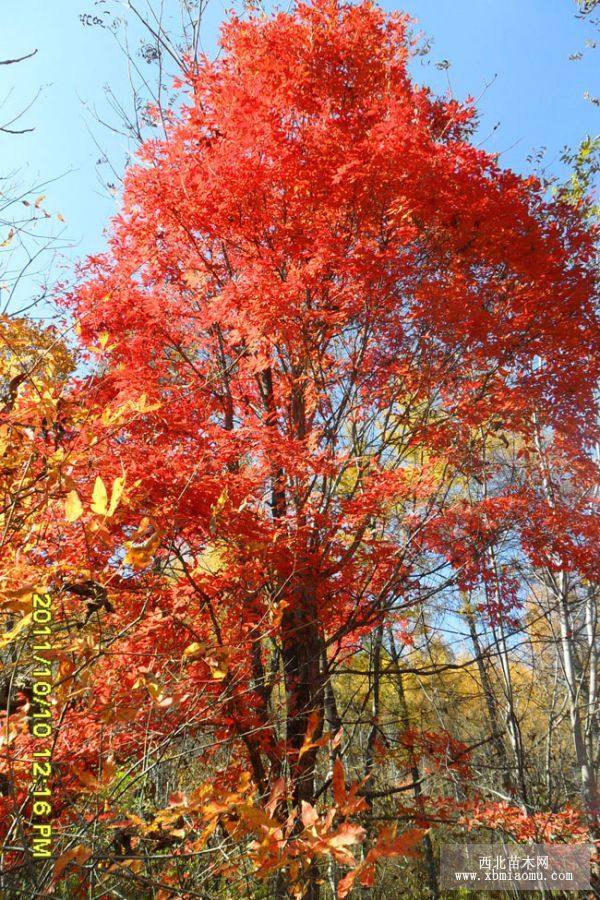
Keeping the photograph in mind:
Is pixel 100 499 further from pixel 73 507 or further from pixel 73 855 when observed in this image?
pixel 73 855

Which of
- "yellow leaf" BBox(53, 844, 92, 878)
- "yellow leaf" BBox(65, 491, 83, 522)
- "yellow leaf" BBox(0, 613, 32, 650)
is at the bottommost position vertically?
"yellow leaf" BBox(53, 844, 92, 878)

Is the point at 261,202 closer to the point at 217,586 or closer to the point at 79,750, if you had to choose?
the point at 217,586

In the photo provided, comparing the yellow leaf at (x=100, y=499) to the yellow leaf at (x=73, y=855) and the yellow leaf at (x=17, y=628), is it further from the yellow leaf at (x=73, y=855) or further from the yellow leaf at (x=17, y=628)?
the yellow leaf at (x=73, y=855)

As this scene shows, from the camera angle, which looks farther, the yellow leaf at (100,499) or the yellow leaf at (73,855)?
the yellow leaf at (73,855)

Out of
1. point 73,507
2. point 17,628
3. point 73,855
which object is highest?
point 73,507

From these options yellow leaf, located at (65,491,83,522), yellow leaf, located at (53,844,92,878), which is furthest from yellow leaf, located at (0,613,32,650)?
yellow leaf, located at (53,844,92,878)

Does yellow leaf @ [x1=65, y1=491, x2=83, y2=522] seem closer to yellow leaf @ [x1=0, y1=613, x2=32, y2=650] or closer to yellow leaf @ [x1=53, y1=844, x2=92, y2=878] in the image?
yellow leaf @ [x1=0, y1=613, x2=32, y2=650]

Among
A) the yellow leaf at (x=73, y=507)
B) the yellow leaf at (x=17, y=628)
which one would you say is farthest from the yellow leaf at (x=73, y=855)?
the yellow leaf at (x=73, y=507)

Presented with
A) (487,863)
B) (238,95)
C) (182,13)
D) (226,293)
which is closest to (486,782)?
(487,863)

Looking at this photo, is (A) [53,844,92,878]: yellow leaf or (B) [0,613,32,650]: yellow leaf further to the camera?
(A) [53,844,92,878]: yellow leaf

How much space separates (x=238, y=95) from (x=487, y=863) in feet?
40.4

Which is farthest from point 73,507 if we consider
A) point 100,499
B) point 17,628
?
point 17,628

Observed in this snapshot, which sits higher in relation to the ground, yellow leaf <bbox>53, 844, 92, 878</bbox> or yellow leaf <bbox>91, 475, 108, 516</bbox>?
yellow leaf <bbox>91, 475, 108, 516</bbox>

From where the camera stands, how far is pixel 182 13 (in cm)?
725
